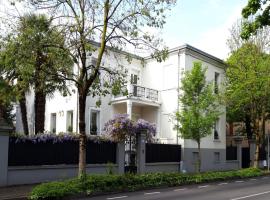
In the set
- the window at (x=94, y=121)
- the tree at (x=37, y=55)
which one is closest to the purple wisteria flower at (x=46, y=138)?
the tree at (x=37, y=55)

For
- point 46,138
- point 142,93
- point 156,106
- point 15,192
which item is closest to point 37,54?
point 15,192

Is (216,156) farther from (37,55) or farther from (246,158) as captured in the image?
(37,55)

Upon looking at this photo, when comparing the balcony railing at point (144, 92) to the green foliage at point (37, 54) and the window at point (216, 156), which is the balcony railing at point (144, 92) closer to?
the window at point (216, 156)

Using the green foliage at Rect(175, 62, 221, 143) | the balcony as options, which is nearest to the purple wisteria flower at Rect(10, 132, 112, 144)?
the green foliage at Rect(175, 62, 221, 143)

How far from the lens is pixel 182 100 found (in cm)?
2412

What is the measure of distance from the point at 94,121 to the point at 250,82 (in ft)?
36.6

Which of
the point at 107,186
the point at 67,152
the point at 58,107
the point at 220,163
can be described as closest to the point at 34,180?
the point at 67,152

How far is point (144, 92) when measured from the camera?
29.9 m

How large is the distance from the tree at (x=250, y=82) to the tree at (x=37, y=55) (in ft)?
54.7

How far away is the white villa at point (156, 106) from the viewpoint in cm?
2878

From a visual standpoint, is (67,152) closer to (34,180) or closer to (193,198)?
(34,180)

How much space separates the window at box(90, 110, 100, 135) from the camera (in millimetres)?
28672

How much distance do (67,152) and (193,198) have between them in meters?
7.72

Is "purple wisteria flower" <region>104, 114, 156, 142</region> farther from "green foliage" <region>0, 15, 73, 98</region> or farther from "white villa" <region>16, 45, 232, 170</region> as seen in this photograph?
"green foliage" <region>0, 15, 73, 98</region>
